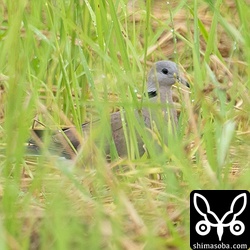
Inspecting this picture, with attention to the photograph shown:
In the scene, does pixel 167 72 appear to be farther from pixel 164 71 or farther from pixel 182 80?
pixel 182 80

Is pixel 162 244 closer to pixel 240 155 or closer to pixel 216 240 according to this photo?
pixel 216 240

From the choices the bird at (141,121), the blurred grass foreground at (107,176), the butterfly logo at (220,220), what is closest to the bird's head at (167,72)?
the bird at (141,121)

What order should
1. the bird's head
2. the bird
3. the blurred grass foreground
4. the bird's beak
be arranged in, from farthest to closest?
the bird's head < the bird's beak < the bird < the blurred grass foreground

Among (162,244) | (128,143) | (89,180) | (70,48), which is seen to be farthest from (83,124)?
(162,244)

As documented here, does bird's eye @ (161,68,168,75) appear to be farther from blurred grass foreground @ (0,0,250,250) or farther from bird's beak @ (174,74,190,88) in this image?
blurred grass foreground @ (0,0,250,250)

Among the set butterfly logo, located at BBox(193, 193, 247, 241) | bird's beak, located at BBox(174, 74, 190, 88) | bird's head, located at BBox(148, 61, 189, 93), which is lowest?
butterfly logo, located at BBox(193, 193, 247, 241)

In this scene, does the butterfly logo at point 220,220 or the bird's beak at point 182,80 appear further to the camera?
the bird's beak at point 182,80

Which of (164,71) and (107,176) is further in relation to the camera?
(164,71)

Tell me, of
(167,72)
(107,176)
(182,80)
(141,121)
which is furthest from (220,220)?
(167,72)

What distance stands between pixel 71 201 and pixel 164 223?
33cm

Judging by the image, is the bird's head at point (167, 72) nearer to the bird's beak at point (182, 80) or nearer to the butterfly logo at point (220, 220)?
the bird's beak at point (182, 80)

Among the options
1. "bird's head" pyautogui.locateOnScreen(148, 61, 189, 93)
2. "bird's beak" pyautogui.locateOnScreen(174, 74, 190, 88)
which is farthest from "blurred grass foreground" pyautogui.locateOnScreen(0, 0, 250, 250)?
"bird's head" pyautogui.locateOnScreen(148, 61, 189, 93)

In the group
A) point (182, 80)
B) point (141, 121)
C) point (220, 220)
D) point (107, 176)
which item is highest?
point (182, 80)

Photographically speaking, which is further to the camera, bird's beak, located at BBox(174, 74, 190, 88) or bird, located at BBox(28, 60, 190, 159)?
bird's beak, located at BBox(174, 74, 190, 88)
